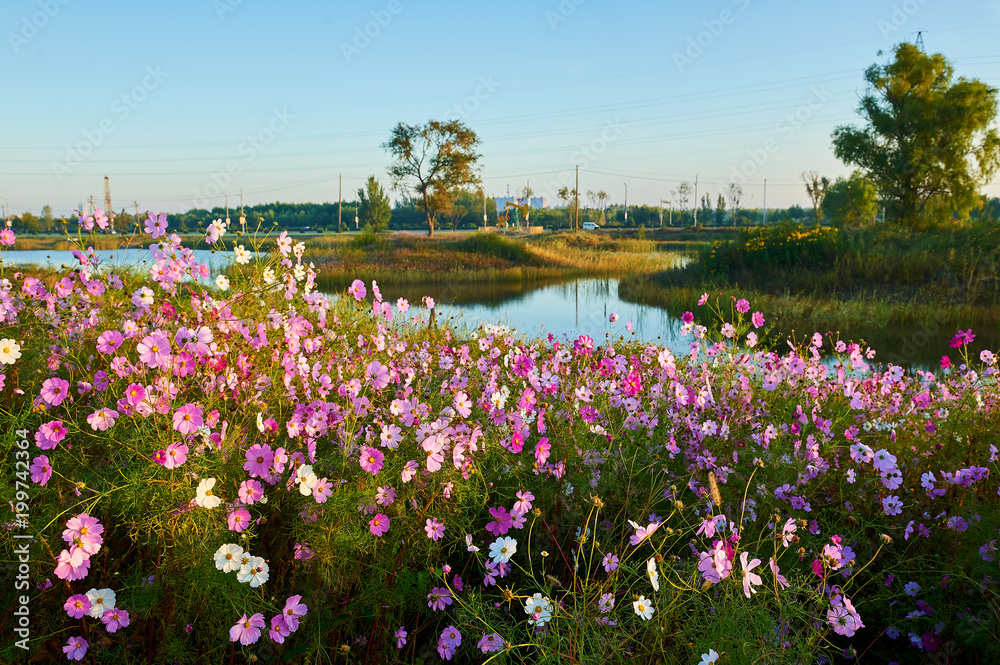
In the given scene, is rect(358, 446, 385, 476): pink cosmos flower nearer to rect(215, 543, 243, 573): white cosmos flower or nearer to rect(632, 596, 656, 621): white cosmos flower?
rect(215, 543, 243, 573): white cosmos flower

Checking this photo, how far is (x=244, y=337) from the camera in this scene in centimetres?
270

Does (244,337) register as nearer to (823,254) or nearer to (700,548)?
(700,548)

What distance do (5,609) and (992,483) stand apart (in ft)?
14.2

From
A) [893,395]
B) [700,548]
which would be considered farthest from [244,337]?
[893,395]

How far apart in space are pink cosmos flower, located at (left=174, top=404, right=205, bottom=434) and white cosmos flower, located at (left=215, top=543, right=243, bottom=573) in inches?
14.6

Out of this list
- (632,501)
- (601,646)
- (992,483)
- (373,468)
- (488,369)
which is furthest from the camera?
(488,369)

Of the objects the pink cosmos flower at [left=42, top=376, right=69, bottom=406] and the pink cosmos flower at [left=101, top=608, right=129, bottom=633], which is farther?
the pink cosmos flower at [left=42, top=376, right=69, bottom=406]

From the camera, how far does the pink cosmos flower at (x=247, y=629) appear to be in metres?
1.75

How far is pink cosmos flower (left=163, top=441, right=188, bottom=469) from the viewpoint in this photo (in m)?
1.79

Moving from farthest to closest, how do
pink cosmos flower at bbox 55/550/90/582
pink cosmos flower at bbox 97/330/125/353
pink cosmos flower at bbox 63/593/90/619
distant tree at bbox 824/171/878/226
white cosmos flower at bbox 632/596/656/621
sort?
distant tree at bbox 824/171/878/226
pink cosmos flower at bbox 97/330/125/353
pink cosmos flower at bbox 63/593/90/619
pink cosmos flower at bbox 55/550/90/582
white cosmos flower at bbox 632/596/656/621

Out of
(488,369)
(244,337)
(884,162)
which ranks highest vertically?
(884,162)

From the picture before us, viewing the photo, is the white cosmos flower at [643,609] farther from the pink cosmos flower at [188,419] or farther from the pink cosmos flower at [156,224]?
the pink cosmos flower at [156,224]

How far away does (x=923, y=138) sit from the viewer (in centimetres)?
2844

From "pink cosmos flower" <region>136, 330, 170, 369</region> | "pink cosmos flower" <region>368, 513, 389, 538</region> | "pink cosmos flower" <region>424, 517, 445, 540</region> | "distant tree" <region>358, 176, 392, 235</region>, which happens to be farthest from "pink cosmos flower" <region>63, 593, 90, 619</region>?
"distant tree" <region>358, 176, 392, 235</region>
